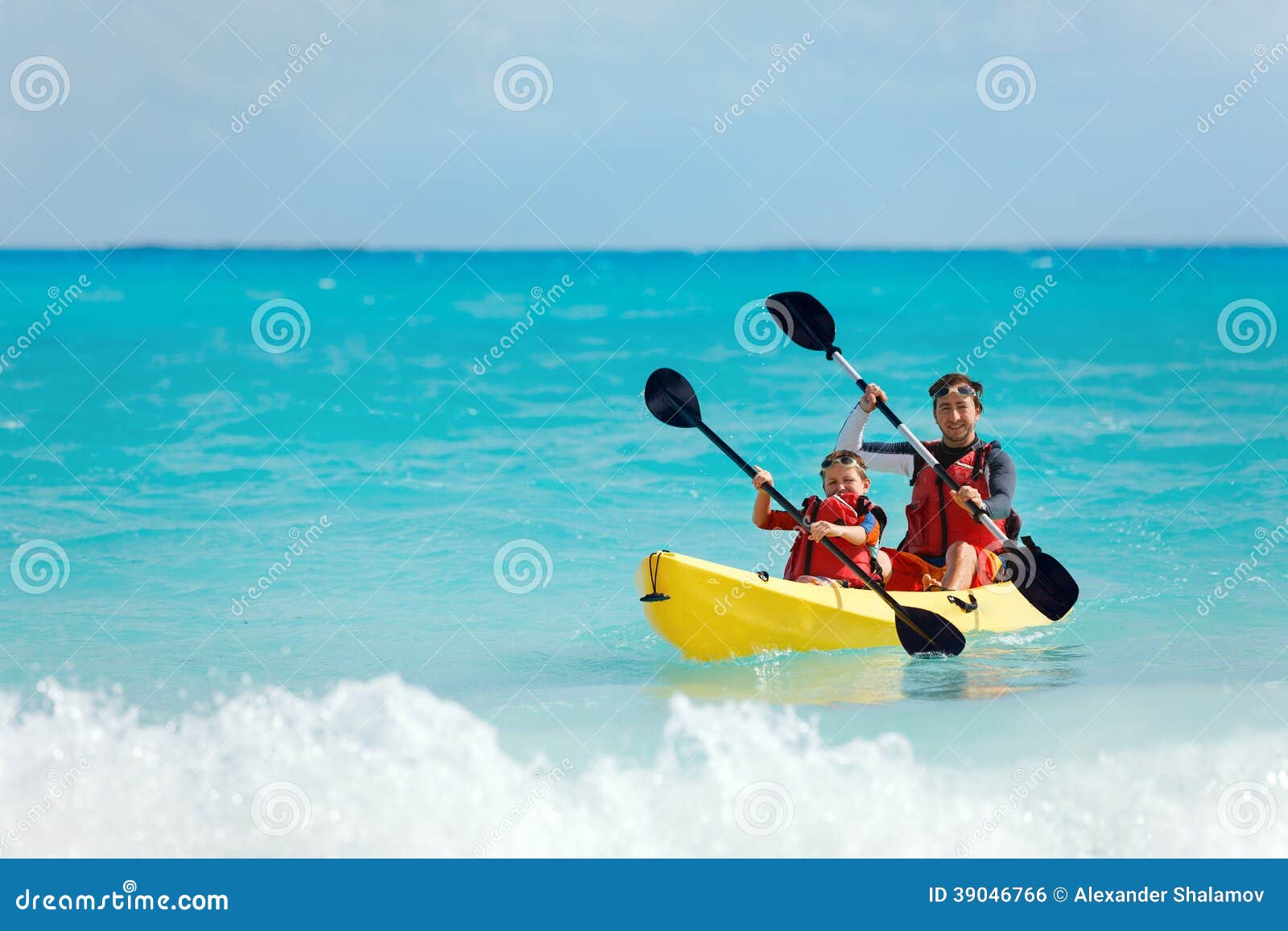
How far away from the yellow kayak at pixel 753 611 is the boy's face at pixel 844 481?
397mm

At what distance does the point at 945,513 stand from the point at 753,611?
1106 millimetres

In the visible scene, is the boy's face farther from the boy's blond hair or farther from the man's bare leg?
the man's bare leg

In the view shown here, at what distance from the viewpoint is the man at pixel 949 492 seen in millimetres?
6039

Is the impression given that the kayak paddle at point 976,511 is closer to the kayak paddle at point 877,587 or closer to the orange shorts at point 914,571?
the orange shorts at point 914,571

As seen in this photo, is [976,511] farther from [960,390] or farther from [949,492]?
[960,390]

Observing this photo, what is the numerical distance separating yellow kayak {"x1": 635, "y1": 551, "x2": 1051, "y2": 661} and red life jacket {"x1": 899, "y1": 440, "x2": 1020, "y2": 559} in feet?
1.18

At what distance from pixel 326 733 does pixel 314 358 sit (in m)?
13.1

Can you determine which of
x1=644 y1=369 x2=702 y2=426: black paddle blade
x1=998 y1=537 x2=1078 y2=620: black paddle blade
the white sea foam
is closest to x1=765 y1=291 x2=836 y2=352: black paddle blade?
x1=644 y1=369 x2=702 y2=426: black paddle blade

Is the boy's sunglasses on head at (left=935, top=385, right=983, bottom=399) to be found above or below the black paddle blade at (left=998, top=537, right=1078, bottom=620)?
above

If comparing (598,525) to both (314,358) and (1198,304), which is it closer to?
(314,358)

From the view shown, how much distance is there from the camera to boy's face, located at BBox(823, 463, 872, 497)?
5.79 m

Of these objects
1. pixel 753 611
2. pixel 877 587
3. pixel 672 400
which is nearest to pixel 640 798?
pixel 753 611

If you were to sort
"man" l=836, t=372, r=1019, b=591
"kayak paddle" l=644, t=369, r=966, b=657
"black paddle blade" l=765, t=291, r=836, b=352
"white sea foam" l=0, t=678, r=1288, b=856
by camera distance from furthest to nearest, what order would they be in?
1. "black paddle blade" l=765, t=291, r=836, b=352
2. "man" l=836, t=372, r=1019, b=591
3. "kayak paddle" l=644, t=369, r=966, b=657
4. "white sea foam" l=0, t=678, r=1288, b=856

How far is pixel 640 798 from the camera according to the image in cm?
456
